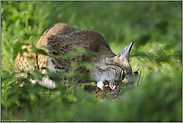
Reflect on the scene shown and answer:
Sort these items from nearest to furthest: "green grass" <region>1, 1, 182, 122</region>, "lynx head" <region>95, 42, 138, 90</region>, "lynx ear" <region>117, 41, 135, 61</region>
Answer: "green grass" <region>1, 1, 182, 122</region> < "lynx ear" <region>117, 41, 135, 61</region> < "lynx head" <region>95, 42, 138, 90</region>

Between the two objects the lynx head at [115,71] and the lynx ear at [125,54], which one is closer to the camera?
the lynx ear at [125,54]

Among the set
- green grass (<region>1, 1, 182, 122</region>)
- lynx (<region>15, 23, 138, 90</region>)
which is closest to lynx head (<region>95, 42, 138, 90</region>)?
lynx (<region>15, 23, 138, 90</region>)

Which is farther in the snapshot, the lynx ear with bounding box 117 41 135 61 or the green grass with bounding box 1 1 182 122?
the lynx ear with bounding box 117 41 135 61

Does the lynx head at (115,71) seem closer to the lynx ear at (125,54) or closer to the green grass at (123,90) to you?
the lynx ear at (125,54)

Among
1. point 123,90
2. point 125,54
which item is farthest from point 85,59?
point 123,90

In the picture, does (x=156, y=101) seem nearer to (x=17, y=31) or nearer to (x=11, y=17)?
(x=17, y=31)

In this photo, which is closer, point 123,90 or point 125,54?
point 123,90

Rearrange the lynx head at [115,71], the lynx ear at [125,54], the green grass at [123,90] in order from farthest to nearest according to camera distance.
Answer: the lynx head at [115,71] < the lynx ear at [125,54] < the green grass at [123,90]

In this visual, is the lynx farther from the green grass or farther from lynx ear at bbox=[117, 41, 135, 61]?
the green grass

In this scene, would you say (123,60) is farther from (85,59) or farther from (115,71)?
(85,59)

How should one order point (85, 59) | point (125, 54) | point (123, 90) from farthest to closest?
1. point (85, 59)
2. point (125, 54)
3. point (123, 90)

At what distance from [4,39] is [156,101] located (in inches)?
132

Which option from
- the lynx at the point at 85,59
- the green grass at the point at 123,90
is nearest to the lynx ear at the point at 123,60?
the lynx at the point at 85,59

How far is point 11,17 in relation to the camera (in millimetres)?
4875
